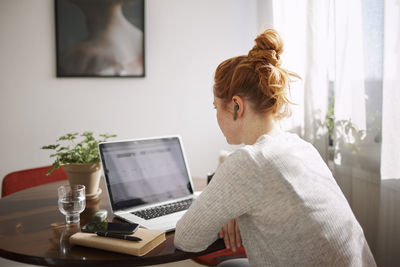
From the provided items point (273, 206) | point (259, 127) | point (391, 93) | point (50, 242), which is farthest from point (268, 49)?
point (50, 242)

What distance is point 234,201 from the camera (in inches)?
41.7

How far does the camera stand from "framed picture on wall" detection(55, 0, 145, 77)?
2.77 m

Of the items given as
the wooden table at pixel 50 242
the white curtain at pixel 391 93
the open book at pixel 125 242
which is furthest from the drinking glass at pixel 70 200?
the white curtain at pixel 391 93

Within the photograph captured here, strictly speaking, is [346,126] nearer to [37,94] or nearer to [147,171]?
[147,171]

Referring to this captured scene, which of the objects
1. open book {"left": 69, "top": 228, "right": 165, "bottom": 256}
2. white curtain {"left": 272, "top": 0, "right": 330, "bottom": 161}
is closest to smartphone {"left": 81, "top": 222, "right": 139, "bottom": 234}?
open book {"left": 69, "top": 228, "right": 165, "bottom": 256}

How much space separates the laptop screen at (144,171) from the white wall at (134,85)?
4.53 ft

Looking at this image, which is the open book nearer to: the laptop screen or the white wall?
the laptop screen

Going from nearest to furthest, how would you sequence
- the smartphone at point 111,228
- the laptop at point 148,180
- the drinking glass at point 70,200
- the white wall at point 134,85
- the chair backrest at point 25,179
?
the smartphone at point 111,228 → the drinking glass at point 70,200 → the laptop at point 148,180 → the chair backrest at point 25,179 → the white wall at point 134,85

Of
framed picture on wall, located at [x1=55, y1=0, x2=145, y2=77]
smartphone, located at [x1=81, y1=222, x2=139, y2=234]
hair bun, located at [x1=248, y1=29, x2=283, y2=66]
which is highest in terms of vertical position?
framed picture on wall, located at [x1=55, y1=0, x2=145, y2=77]

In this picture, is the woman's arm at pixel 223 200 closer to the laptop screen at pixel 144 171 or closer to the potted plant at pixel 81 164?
the laptop screen at pixel 144 171

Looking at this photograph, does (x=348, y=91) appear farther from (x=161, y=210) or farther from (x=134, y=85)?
(x=134, y=85)

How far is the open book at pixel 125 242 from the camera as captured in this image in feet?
3.69

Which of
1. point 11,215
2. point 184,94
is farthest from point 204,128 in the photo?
point 11,215

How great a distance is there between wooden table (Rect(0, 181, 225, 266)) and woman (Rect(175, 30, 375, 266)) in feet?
0.28
